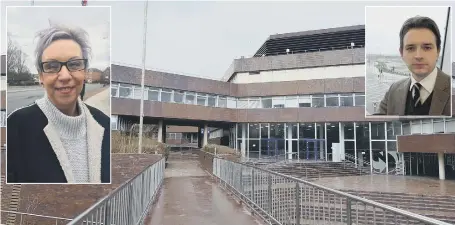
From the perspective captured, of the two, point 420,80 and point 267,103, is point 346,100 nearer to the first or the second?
point 267,103

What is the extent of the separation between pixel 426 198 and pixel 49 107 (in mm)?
14763

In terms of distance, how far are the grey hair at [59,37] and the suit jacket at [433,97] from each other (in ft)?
23.4

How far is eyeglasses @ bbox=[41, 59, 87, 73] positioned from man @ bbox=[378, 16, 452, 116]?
623cm

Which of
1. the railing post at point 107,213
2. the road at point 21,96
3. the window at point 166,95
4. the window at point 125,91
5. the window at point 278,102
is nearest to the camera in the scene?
the railing post at point 107,213

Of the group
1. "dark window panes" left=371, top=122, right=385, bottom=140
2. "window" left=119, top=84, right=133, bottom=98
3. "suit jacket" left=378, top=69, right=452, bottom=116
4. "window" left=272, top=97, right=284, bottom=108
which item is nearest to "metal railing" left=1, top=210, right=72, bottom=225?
"suit jacket" left=378, top=69, right=452, bottom=116

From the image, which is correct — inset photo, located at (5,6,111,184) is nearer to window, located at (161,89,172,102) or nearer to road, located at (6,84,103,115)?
road, located at (6,84,103,115)

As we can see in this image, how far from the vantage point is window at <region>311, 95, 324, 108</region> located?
35.7 metres

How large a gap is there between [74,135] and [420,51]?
6.58 metres

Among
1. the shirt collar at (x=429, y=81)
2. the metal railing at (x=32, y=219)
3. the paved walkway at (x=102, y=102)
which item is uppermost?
the shirt collar at (x=429, y=81)

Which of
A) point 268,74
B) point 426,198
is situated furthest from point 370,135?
point 426,198

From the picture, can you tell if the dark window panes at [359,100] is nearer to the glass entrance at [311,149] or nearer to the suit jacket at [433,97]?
the glass entrance at [311,149]

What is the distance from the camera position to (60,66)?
19.2 ft

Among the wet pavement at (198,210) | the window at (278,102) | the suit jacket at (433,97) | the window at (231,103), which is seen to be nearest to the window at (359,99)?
the window at (278,102)

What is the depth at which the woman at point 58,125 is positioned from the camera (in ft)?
19.2
